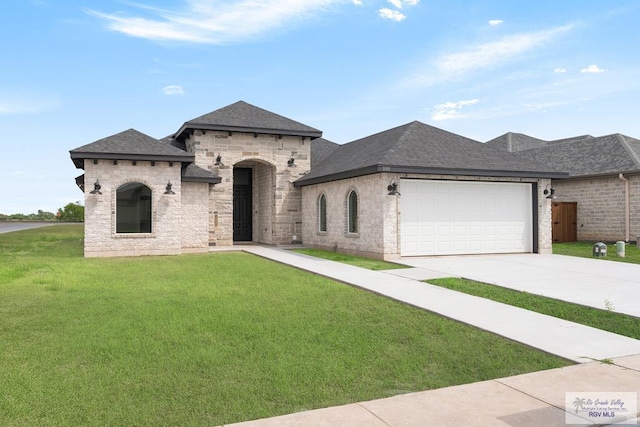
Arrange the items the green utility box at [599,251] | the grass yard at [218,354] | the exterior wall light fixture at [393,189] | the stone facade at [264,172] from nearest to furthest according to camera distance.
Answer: the grass yard at [218,354] → the exterior wall light fixture at [393,189] → the green utility box at [599,251] → the stone facade at [264,172]

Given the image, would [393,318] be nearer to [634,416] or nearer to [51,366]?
[634,416]

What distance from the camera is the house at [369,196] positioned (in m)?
16.4

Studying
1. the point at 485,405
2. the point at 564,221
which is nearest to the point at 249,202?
the point at 564,221

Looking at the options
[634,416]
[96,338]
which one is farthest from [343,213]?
[634,416]

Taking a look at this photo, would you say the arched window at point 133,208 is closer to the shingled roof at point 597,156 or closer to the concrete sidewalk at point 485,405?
the concrete sidewalk at point 485,405

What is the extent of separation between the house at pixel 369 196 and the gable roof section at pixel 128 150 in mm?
35

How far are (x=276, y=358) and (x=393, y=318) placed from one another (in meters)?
2.48

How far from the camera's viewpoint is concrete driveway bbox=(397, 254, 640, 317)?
9.24 meters

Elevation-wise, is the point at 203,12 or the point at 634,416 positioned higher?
the point at 203,12

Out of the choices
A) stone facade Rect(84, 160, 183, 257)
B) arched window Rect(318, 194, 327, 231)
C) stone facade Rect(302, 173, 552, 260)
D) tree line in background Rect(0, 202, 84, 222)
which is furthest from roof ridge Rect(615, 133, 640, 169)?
tree line in background Rect(0, 202, 84, 222)

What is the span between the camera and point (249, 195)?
84.1ft

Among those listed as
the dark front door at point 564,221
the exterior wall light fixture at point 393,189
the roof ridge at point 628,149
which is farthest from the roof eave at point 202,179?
the roof ridge at point 628,149

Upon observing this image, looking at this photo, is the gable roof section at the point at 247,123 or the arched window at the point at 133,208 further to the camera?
the gable roof section at the point at 247,123

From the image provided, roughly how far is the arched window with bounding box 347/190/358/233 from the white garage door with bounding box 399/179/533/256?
208cm
